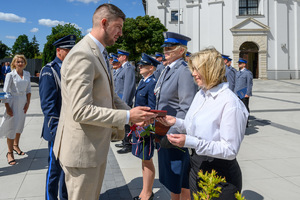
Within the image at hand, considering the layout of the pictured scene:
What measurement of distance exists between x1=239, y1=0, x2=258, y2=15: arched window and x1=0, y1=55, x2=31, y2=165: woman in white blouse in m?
30.0

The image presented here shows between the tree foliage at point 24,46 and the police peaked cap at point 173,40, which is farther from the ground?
the tree foliage at point 24,46

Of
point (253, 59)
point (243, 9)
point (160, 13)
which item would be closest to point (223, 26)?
point (243, 9)

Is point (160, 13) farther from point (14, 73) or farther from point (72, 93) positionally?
point (72, 93)

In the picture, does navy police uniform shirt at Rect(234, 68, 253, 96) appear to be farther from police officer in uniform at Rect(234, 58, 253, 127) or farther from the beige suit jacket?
the beige suit jacket

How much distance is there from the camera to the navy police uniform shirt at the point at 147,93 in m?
3.90

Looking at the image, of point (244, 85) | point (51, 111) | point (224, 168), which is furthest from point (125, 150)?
point (244, 85)

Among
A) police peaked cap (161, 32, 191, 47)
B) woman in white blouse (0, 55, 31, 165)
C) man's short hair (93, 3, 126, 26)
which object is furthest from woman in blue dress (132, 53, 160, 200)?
woman in white blouse (0, 55, 31, 165)

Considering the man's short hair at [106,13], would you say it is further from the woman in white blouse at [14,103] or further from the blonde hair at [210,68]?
the woman in white blouse at [14,103]

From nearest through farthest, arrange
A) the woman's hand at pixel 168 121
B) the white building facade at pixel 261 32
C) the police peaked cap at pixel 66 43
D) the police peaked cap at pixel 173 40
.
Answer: the woman's hand at pixel 168 121, the police peaked cap at pixel 173 40, the police peaked cap at pixel 66 43, the white building facade at pixel 261 32

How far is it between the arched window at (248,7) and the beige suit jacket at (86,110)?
3174 cm

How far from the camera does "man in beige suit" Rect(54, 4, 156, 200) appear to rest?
1.73m

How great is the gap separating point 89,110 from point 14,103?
147 inches

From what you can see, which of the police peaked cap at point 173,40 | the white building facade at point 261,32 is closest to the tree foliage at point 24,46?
the white building facade at point 261,32

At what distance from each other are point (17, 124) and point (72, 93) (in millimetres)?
3673
